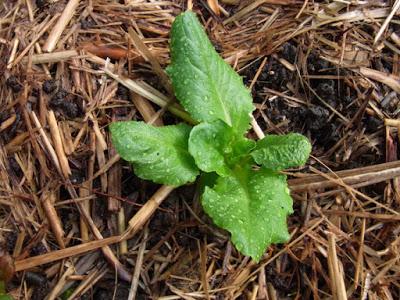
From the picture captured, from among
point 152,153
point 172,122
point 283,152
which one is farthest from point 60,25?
point 283,152

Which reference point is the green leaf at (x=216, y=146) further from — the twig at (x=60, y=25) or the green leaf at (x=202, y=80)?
the twig at (x=60, y=25)

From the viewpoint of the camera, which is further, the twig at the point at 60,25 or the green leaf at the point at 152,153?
the twig at the point at 60,25

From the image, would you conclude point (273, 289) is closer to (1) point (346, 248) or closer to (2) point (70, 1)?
(1) point (346, 248)

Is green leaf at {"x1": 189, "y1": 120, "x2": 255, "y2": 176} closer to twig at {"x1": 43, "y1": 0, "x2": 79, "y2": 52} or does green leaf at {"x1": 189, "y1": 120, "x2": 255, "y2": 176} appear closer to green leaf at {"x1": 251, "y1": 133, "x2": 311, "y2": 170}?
green leaf at {"x1": 251, "y1": 133, "x2": 311, "y2": 170}

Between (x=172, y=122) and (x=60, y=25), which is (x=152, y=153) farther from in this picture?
(x=60, y=25)

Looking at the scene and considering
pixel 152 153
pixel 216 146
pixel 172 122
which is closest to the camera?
pixel 152 153

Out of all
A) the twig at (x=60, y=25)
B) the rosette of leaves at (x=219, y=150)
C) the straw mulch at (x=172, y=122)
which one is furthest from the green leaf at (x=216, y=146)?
the twig at (x=60, y=25)

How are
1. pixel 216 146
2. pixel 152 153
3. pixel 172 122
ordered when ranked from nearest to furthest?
pixel 152 153 → pixel 216 146 → pixel 172 122

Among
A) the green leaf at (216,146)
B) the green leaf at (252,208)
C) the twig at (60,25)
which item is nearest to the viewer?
the green leaf at (252,208)

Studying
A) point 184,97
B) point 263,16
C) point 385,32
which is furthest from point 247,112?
point 385,32
